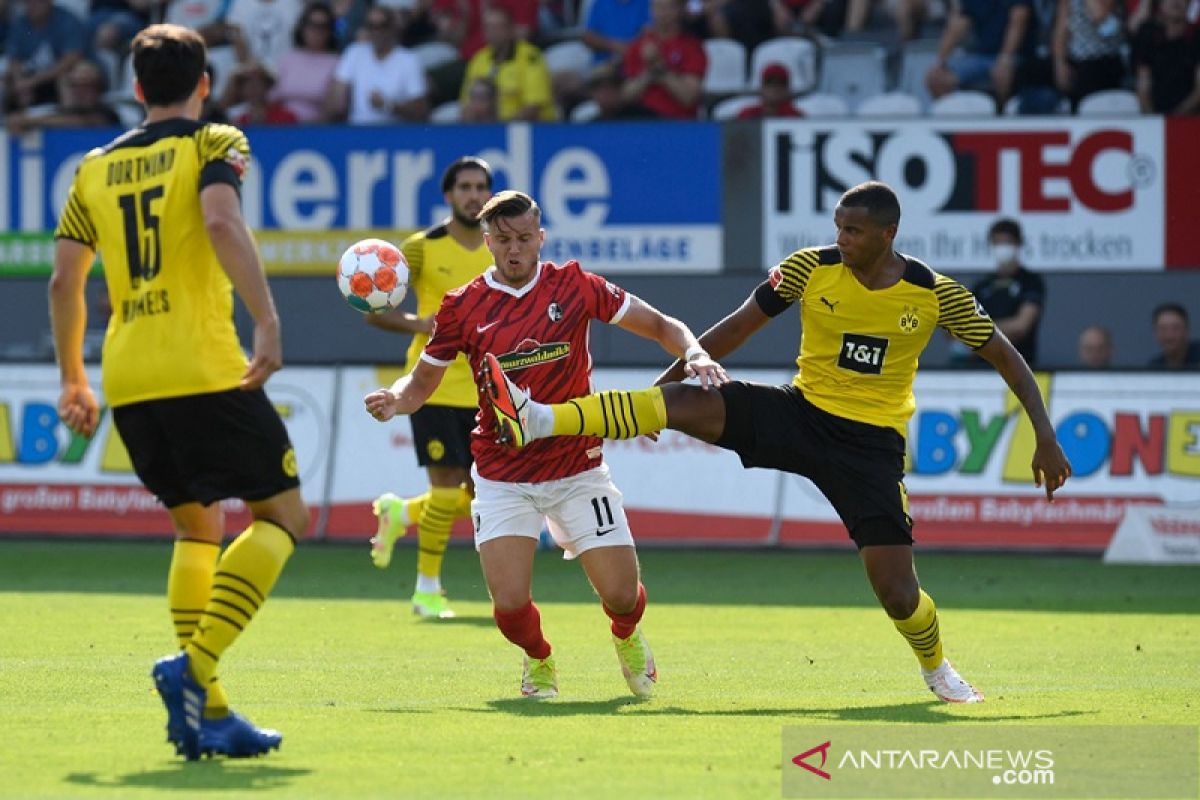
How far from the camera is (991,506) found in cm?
1588

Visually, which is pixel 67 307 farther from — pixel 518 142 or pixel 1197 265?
pixel 1197 265

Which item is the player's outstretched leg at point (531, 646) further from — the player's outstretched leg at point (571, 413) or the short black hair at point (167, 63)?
the short black hair at point (167, 63)

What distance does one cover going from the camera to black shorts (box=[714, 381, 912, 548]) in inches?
327

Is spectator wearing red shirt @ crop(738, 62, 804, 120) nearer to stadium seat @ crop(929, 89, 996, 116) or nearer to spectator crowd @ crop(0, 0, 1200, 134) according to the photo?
spectator crowd @ crop(0, 0, 1200, 134)

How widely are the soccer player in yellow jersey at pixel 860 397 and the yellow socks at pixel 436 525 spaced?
144 inches

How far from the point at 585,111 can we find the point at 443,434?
821 cm

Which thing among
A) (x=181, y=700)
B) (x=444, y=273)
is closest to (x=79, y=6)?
(x=444, y=273)

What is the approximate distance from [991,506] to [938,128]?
395 cm

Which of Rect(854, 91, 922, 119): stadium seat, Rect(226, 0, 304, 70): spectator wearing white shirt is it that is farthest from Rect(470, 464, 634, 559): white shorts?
Rect(226, 0, 304, 70): spectator wearing white shirt

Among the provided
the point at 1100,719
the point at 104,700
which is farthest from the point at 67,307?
the point at 1100,719

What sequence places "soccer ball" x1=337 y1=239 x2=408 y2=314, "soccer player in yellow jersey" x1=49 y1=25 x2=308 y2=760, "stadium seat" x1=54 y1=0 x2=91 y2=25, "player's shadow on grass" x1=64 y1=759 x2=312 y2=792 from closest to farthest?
"player's shadow on grass" x1=64 y1=759 x2=312 y2=792
"soccer player in yellow jersey" x1=49 y1=25 x2=308 y2=760
"soccer ball" x1=337 y1=239 x2=408 y2=314
"stadium seat" x1=54 y1=0 x2=91 y2=25

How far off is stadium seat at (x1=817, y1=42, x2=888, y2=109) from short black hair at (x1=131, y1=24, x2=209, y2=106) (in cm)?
1324

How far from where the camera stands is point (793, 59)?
19.7m

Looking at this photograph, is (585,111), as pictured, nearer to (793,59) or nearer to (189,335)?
(793,59)
